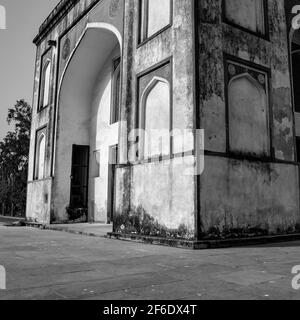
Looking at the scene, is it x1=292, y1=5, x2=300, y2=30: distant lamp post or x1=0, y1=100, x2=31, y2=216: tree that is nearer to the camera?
x1=292, y1=5, x2=300, y2=30: distant lamp post

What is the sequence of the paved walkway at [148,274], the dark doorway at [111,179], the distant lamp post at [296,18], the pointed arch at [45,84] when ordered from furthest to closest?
the pointed arch at [45,84], the dark doorway at [111,179], the distant lamp post at [296,18], the paved walkway at [148,274]

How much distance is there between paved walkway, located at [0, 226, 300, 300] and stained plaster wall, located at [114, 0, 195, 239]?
110 centimetres

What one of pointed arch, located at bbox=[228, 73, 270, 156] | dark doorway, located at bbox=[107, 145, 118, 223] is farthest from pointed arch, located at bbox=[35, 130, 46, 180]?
pointed arch, located at bbox=[228, 73, 270, 156]

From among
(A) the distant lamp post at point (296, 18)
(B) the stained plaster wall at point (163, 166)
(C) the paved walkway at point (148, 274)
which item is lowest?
(C) the paved walkway at point (148, 274)

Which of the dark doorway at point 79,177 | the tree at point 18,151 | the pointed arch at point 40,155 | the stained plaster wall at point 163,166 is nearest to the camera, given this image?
the stained plaster wall at point 163,166

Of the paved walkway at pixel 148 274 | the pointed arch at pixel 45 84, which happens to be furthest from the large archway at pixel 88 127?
the paved walkway at pixel 148 274

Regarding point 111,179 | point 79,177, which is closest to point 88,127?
Result: point 79,177

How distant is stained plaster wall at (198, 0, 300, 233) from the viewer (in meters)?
6.53

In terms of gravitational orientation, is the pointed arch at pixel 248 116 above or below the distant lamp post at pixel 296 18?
below

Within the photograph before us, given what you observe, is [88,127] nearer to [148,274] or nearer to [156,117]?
[156,117]

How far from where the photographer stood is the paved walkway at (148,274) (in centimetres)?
286

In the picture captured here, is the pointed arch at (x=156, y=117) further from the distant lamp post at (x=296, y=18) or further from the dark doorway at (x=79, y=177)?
the dark doorway at (x=79, y=177)

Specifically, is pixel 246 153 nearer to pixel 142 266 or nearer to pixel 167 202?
pixel 167 202

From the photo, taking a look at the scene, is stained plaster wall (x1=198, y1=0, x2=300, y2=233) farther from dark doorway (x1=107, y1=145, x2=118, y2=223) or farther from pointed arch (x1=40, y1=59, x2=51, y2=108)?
pointed arch (x1=40, y1=59, x2=51, y2=108)
